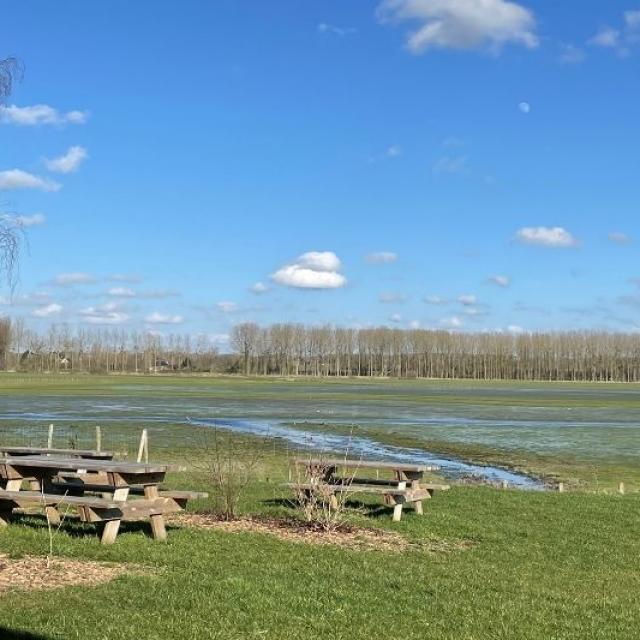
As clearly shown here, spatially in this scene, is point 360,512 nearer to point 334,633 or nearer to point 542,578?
point 542,578

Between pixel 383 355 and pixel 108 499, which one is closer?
pixel 108 499

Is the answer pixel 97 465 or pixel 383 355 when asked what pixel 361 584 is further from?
pixel 383 355

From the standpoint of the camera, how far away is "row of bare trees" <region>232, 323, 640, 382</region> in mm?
185875

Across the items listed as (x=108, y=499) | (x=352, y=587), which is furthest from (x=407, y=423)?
(x=352, y=587)

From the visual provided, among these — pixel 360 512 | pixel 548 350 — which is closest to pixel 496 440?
pixel 360 512

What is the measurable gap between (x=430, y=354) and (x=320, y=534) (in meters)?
183

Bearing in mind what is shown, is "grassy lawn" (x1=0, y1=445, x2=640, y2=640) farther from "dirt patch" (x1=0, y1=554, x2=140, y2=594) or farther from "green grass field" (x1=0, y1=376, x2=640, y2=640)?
"dirt patch" (x1=0, y1=554, x2=140, y2=594)

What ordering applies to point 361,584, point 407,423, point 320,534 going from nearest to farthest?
1. point 361,584
2. point 320,534
3. point 407,423

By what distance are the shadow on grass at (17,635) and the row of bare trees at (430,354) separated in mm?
176909

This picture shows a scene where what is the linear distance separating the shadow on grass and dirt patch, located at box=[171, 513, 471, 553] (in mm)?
4524

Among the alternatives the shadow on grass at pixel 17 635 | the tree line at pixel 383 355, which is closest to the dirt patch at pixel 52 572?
the shadow on grass at pixel 17 635

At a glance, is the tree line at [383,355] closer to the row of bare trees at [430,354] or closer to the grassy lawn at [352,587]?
the row of bare trees at [430,354]

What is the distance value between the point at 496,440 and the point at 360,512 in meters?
25.7

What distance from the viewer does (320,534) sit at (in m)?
10.5
